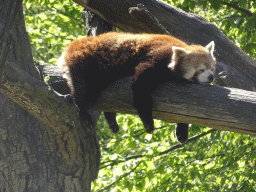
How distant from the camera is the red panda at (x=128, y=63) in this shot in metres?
3.44

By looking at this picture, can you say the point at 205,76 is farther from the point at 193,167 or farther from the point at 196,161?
the point at 196,161

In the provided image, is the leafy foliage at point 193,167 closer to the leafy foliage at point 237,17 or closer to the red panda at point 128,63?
the red panda at point 128,63

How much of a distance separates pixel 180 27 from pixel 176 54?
3.19 ft

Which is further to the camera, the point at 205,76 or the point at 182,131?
the point at 182,131

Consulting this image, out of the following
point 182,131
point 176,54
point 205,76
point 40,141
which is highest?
point 176,54

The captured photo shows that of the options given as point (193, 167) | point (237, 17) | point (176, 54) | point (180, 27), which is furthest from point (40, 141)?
point (237, 17)

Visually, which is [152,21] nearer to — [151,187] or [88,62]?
[88,62]

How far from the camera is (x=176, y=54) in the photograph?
11.5ft

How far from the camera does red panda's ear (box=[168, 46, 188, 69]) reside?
11.3 ft

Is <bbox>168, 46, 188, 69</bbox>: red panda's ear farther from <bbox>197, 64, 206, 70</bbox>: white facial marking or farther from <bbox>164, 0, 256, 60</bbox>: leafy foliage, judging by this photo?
<bbox>164, 0, 256, 60</bbox>: leafy foliage

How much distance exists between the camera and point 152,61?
3439mm

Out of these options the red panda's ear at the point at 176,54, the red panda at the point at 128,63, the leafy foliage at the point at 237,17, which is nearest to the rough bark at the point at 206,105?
the red panda at the point at 128,63

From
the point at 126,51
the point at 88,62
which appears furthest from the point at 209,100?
the point at 88,62

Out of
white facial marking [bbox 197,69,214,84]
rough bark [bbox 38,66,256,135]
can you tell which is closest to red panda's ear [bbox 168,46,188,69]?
white facial marking [bbox 197,69,214,84]
